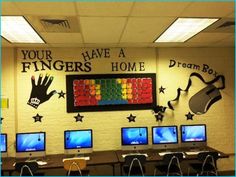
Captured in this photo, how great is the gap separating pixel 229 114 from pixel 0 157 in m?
4.39

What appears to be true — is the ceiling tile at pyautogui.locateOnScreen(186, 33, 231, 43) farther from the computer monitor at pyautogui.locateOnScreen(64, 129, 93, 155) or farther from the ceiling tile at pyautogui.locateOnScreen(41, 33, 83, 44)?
the computer monitor at pyautogui.locateOnScreen(64, 129, 93, 155)

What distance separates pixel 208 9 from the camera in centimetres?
302

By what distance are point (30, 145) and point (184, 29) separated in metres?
3.15

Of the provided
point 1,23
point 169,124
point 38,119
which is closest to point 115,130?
point 169,124

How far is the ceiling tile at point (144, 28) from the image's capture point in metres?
3.39

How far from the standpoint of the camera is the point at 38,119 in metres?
5.12

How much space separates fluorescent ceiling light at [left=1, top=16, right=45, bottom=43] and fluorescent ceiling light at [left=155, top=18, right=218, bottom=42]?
76.2 inches

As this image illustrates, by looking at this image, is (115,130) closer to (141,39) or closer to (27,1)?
(141,39)

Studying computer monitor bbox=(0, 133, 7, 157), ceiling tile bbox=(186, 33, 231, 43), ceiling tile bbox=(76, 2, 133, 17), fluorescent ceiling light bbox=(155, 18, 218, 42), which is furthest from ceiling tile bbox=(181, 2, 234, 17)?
computer monitor bbox=(0, 133, 7, 157)

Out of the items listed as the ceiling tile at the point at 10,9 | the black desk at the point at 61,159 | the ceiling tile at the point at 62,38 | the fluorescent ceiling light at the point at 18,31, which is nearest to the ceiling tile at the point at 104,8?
the ceiling tile at the point at 10,9

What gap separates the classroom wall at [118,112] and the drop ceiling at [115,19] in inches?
19.9

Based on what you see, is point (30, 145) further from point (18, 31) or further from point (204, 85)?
point (204, 85)

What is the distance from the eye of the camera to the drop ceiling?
283 centimetres

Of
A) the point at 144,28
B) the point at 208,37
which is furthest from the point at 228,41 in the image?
the point at 144,28
